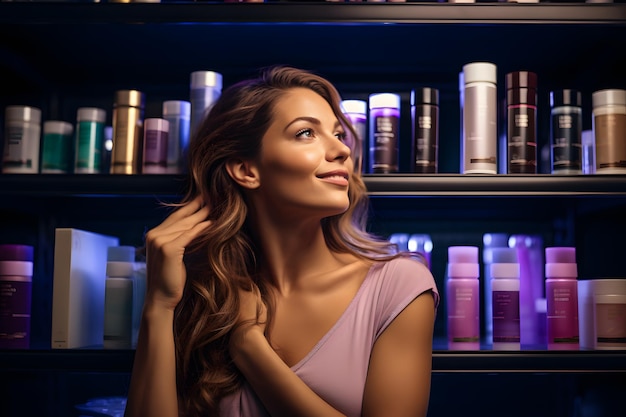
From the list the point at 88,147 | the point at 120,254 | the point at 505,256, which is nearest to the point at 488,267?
the point at 505,256

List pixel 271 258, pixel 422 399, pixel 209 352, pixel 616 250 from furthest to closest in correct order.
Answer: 1. pixel 616 250
2. pixel 271 258
3. pixel 209 352
4. pixel 422 399

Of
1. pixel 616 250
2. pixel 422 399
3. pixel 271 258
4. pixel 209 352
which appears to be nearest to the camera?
pixel 422 399

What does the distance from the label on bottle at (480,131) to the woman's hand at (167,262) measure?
624mm

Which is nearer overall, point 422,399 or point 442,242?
point 422,399

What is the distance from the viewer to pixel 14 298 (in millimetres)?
1597

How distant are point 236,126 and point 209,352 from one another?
0.49 meters

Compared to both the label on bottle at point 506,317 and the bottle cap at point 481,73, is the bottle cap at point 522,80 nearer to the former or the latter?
the bottle cap at point 481,73

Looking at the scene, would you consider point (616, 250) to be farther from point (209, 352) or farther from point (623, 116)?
point (209, 352)

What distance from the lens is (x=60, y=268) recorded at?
1.60 meters

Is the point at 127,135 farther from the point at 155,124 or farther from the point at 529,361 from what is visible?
the point at 529,361

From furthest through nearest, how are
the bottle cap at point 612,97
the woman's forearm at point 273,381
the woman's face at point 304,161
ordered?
the bottle cap at point 612,97 → the woman's face at point 304,161 → the woman's forearm at point 273,381

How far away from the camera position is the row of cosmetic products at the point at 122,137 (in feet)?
5.30

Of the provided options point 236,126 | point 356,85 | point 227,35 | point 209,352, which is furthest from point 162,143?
point 356,85

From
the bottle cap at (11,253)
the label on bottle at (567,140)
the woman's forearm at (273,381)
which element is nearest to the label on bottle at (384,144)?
the label on bottle at (567,140)
